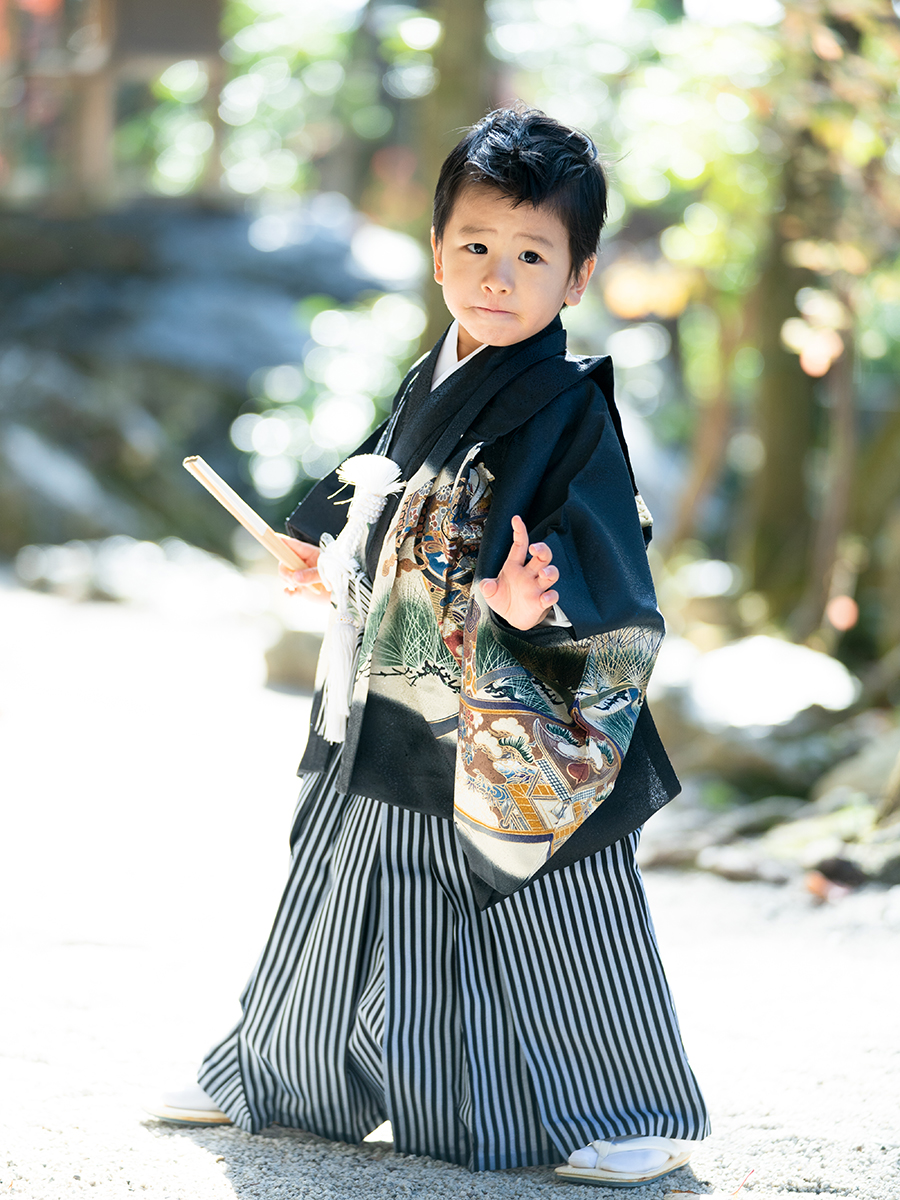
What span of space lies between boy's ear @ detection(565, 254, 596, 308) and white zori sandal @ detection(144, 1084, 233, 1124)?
5.20 feet

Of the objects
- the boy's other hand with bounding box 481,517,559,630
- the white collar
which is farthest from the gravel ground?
the white collar

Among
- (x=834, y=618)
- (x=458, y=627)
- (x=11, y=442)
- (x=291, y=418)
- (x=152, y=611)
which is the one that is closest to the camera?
(x=458, y=627)

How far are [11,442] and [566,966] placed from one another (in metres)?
10.2

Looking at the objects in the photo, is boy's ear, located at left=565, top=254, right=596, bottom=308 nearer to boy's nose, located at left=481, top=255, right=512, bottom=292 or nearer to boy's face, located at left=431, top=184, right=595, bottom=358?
boy's face, located at left=431, top=184, right=595, bottom=358

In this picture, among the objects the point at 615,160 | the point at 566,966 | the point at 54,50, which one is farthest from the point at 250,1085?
the point at 54,50

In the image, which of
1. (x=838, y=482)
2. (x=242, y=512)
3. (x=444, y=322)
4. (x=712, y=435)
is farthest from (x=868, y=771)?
(x=712, y=435)

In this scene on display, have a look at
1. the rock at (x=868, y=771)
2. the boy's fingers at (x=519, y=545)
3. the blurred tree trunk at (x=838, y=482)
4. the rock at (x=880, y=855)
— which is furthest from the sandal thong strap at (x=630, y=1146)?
the blurred tree trunk at (x=838, y=482)

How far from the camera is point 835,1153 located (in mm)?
2125

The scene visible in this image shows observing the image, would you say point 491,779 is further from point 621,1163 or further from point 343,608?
point 621,1163

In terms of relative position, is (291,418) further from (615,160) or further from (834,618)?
(615,160)

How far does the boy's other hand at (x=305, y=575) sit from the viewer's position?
2260 millimetres

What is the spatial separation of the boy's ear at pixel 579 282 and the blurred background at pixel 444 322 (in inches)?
7.8

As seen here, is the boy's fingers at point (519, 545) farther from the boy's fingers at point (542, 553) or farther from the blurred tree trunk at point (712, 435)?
the blurred tree trunk at point (712, 435)

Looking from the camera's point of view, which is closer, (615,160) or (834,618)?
(615,160)
